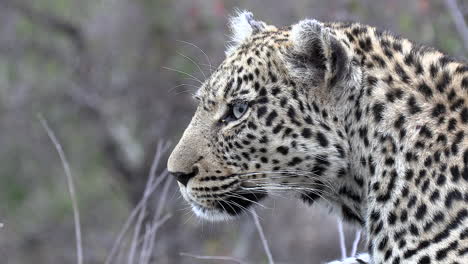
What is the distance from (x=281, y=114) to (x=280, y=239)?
505 inches

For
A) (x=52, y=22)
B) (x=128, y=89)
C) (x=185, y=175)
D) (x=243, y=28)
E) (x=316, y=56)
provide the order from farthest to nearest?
(x=128, y=89)
(x=52, y=22)
(x=243, y=28)
(x=185, y=175)
(x=316, y=56)

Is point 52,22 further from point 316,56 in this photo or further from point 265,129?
point 316,56

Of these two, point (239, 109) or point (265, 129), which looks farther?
point (239, 109)

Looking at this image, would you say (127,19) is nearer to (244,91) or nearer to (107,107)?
(107,107)

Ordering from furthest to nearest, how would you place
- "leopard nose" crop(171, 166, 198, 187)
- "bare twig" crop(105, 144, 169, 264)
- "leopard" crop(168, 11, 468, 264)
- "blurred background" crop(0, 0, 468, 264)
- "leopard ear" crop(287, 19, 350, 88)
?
"blurred background" crop(0, 0, 468, 264) → "bare twig" crop(105, 144, 169, 264) → "leopard nose" crop(171, 166, 198, 187) → "leopard ear" crop(287, 19, 350, 88) → "leopard" crop(168, 11, 468, 264)

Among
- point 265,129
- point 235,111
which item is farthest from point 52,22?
point 265,129

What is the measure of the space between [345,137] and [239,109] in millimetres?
734

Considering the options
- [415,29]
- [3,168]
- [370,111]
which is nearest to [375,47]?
[370,111]

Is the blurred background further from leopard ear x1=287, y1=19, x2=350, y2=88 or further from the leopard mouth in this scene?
leopard ear x1=287, y1=19, x2=350, y2=88

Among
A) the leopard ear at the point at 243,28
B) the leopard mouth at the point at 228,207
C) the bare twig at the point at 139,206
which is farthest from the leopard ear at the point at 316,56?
the bare twig at the point at 139,206

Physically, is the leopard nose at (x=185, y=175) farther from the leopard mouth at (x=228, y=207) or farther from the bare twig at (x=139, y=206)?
the bare twig at (x=139, y=206)

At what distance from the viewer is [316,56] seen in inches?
225

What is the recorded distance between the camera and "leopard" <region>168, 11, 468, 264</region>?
5191 mm

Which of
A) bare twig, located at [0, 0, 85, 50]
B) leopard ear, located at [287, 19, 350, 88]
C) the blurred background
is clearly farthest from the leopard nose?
bare twig, located at [0, 0, 85, 50]
